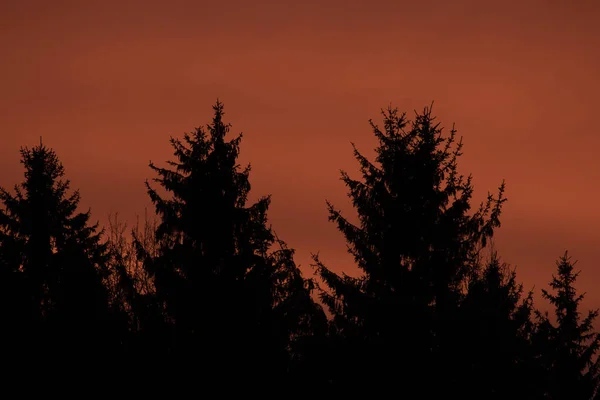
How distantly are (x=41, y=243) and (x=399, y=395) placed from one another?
16433 millimetres

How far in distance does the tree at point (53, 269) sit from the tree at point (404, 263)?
7.11 m

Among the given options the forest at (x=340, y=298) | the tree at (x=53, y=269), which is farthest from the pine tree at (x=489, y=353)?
the tree at (x=53, y=269)

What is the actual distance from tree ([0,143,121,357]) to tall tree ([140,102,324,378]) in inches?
134

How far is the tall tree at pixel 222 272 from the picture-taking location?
18.9m

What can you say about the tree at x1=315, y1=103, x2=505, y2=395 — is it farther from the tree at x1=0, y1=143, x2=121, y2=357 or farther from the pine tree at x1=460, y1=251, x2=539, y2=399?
the tree at x1=0, y1=143, x2=121, y2=357

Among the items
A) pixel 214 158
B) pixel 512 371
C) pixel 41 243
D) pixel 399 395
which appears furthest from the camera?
pixel 41 243

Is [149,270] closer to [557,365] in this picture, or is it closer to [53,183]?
[53,183]

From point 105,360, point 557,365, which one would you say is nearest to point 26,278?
point 105,360

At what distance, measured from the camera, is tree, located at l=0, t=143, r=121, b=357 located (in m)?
22.1

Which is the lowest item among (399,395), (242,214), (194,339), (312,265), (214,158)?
(399,395)

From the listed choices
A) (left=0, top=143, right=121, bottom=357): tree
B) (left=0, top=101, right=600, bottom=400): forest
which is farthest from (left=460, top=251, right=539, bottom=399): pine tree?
(left=0, top=143, right=121, bottom=357): tree

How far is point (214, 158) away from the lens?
20.3m

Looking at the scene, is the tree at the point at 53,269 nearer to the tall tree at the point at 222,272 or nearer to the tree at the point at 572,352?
the tall tree at the point at 222,272

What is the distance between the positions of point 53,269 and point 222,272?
11.5 meters
